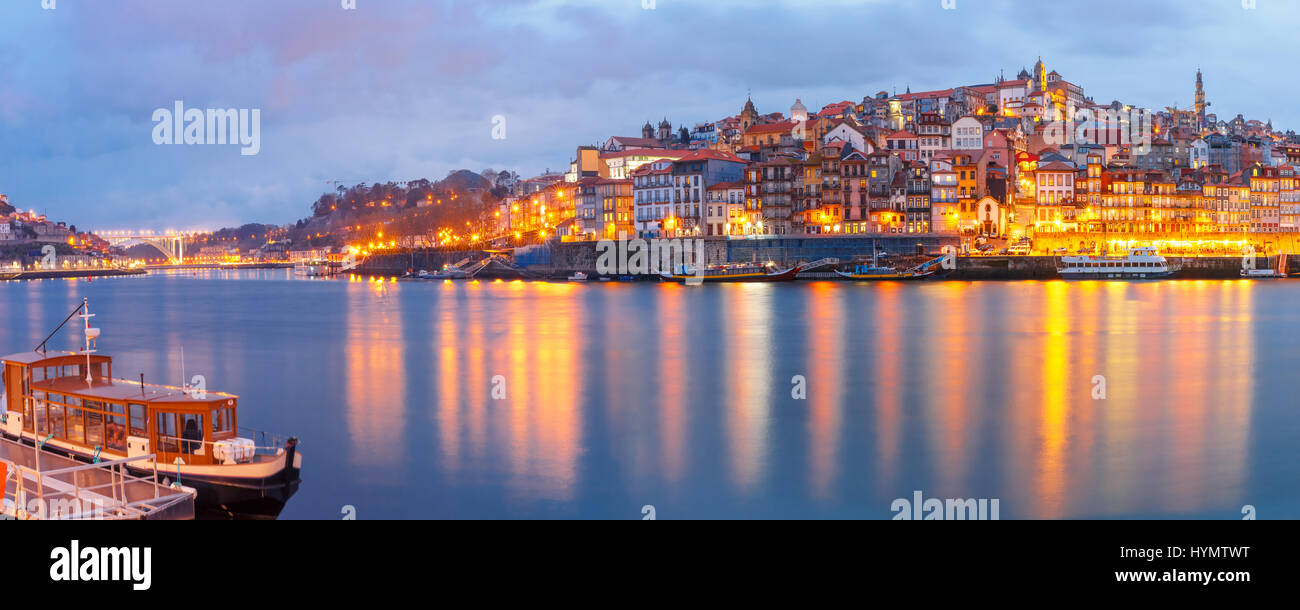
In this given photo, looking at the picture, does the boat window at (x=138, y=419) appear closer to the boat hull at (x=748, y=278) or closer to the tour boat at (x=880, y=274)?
the boat hull at (x=748, y=278)

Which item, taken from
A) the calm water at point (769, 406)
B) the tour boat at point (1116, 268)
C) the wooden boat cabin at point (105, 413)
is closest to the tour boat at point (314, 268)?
the tour boat at point (1116, 268)

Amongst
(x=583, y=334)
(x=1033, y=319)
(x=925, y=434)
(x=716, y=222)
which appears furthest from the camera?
(x=716, y=222)

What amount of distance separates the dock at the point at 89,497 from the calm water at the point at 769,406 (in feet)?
5.99

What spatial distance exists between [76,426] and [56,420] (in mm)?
454

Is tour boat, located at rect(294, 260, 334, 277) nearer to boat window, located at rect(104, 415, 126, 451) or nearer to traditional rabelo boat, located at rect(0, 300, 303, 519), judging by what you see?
traditional rabelo boat, located at rect(0, 300, 303, 519)

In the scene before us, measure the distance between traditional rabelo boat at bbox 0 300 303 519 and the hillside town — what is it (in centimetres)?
6472

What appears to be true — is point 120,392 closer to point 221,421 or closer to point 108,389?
point 108,389

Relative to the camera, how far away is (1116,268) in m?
74.4

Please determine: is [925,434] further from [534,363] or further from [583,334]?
[583,334]

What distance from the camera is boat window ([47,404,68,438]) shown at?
14023 mm

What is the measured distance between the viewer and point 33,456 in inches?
553

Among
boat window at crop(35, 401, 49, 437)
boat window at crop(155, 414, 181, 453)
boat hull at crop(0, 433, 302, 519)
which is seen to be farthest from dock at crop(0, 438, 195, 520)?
boat window at crop(35, 401, 49, 437)
